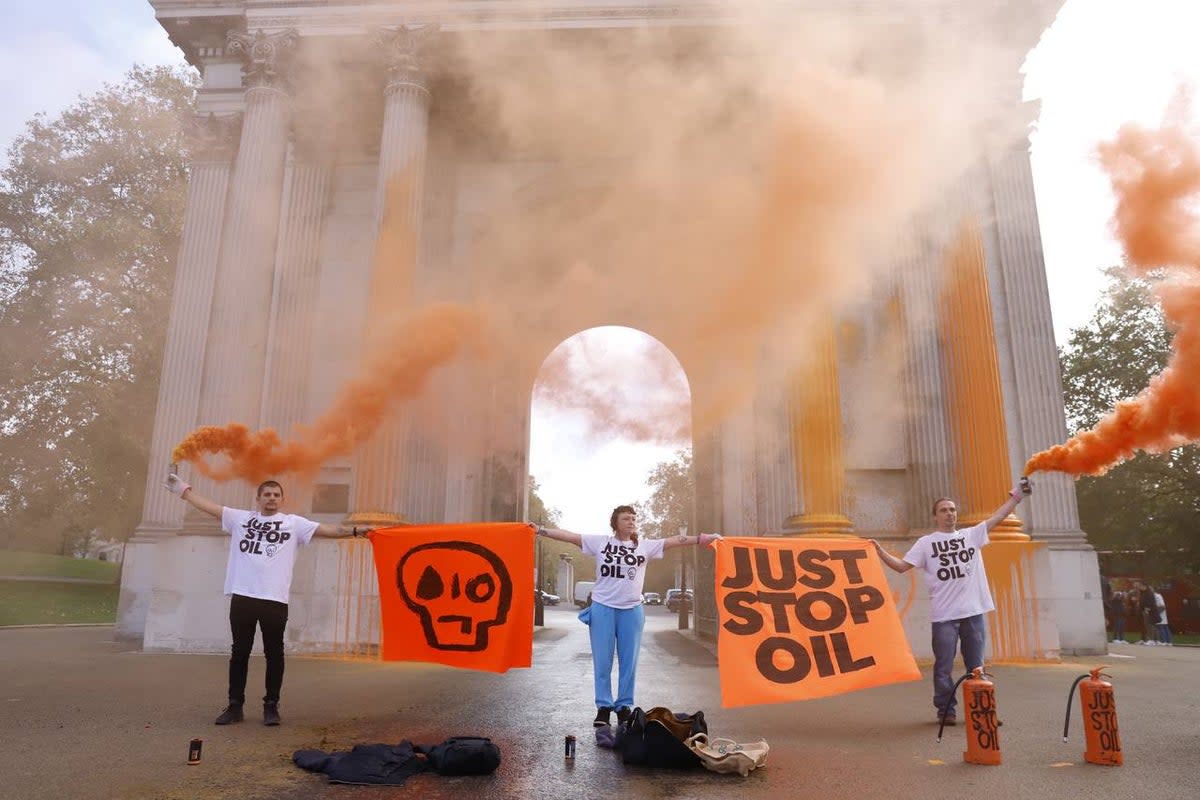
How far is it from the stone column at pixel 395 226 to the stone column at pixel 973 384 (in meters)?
10.3

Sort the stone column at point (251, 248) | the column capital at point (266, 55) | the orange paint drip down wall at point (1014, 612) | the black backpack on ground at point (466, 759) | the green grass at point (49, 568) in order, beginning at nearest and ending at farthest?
the black backpack on ground at point (466, 759) → the orange paint drip down wall at point (1014, 612) → the stone column at point (251, 248) → the column capital at point (266, 55) → the green grass at point (49, 568)

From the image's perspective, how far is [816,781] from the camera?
4.86 meters

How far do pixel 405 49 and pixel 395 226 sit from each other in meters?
4.01

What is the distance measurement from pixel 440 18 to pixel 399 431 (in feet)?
27.8

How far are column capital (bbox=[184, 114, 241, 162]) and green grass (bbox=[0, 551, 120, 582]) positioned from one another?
28.4m

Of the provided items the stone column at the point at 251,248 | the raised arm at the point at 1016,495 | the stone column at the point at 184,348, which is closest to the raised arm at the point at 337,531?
the raised arm at the point at 1016,495

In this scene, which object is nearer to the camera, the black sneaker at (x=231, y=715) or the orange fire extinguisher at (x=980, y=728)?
the orange fire extinguisher at (x=980, y=728)

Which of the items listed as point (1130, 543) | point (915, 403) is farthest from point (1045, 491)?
point (1130, 543)

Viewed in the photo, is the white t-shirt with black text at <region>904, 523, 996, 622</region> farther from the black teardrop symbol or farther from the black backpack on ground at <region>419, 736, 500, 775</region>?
the black teardrop symbol

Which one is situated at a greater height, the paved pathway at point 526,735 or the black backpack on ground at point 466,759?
the black backpack on ground at point 466,759

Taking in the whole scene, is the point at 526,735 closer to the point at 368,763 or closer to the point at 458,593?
the point at 458,593

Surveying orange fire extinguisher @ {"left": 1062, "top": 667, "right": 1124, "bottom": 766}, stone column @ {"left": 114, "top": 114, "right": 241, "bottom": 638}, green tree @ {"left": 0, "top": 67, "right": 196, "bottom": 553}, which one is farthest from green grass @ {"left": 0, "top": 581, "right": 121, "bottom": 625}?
orange fire extinguisher @ {"left": 1062, "top": 667, "right": 1124, "bottom": 766}

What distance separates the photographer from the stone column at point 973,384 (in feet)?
44.1

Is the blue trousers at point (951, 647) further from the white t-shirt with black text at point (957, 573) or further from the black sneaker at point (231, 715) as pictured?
the black sneaker at point (231, 715)
